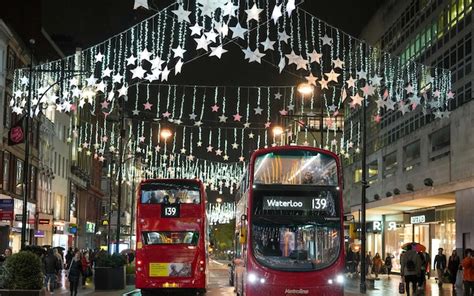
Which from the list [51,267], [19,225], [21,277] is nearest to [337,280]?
[21,277]

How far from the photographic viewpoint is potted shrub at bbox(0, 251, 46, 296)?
64.5 ft

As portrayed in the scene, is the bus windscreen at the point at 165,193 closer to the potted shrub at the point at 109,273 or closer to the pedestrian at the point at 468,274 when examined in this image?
the potted shrub at the point at 109,273

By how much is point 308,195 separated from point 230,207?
89692mm

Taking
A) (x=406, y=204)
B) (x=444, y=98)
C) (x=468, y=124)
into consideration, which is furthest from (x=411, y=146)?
(x=468, y=124)

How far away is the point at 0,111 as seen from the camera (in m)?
42.8

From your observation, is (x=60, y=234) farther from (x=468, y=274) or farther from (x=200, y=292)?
(x=468, y=274)

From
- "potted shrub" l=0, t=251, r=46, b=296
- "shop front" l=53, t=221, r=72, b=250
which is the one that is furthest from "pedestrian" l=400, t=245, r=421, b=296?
Result: "shop front" l=53, t=221, r=72, b=250

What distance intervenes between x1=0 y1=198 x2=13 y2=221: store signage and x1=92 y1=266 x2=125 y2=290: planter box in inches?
173

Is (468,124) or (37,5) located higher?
(37,5)

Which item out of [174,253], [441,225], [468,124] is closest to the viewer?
[174,253]

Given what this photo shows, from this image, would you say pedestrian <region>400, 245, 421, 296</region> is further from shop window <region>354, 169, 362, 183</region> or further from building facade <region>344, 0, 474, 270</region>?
shop window <region>354, 169, 362, 183</region>

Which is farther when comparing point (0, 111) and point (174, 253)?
point (0, 111)

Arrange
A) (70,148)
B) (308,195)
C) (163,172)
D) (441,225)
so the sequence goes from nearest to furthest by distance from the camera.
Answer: (308,195)
(441,225)
(70,148)
(163,172)

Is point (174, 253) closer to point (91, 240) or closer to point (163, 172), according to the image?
point (91, 240)
